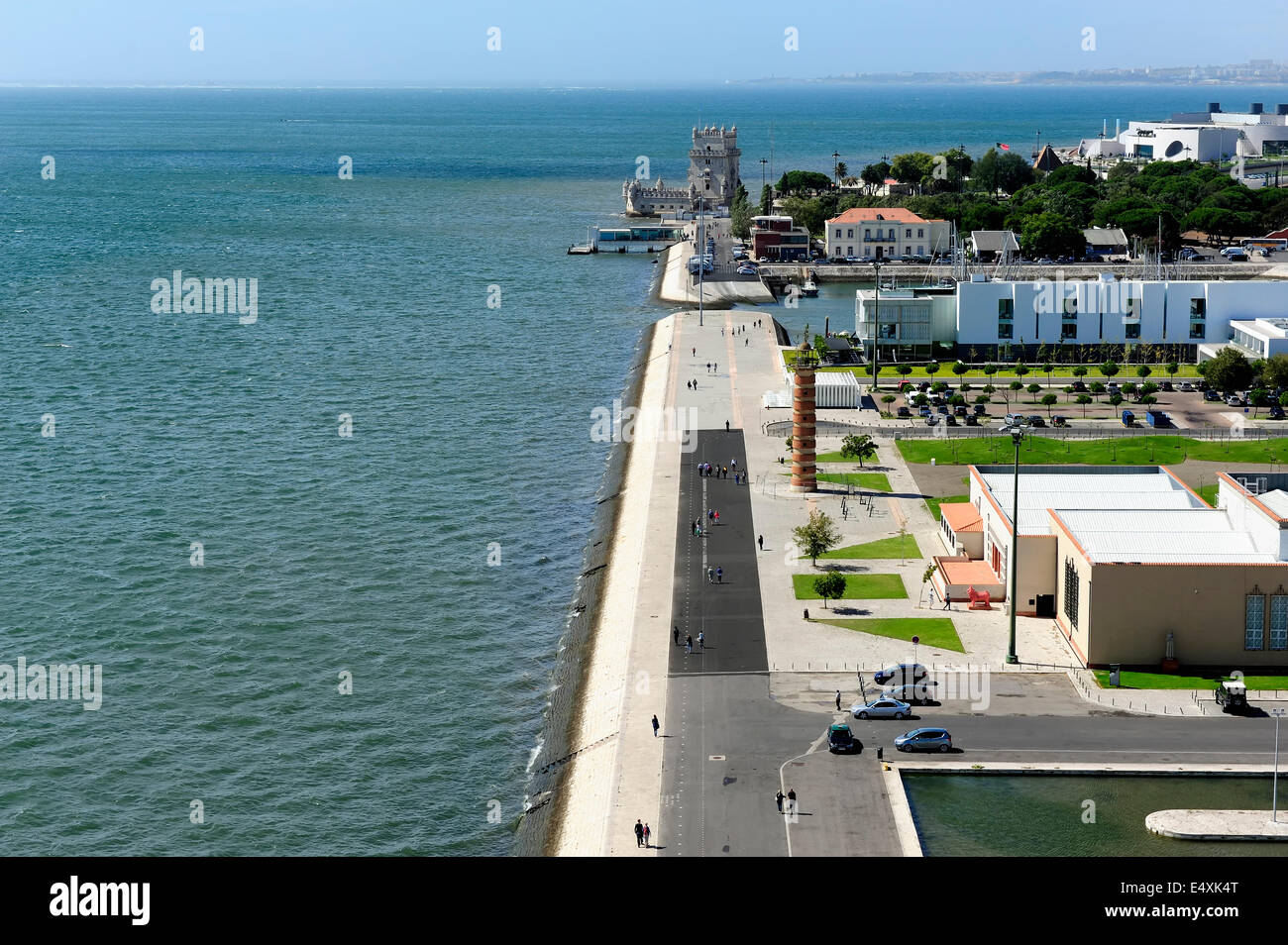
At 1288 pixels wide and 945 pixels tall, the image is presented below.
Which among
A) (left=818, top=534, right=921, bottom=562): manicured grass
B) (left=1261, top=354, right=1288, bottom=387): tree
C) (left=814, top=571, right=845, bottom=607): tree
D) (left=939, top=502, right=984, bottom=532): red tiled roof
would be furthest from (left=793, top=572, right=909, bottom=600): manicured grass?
(left=1261, top=354, right=1288, bottom=387): tree

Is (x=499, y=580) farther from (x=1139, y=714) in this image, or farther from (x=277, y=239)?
(x=277, y=239)

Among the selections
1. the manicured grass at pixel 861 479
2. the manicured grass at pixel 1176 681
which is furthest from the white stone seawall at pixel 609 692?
the manicured grass at pixel 1176 681

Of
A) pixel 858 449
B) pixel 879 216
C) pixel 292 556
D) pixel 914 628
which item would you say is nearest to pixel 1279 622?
pixel 914 628

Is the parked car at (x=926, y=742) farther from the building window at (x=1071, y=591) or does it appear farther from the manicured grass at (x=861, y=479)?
the manicured grass at (x=861, y=479)

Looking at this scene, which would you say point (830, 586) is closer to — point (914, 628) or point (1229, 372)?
point (914, 628)

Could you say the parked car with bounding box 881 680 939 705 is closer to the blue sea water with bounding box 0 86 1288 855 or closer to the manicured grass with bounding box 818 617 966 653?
the manicured grass with bounding box 818 617 966 653
